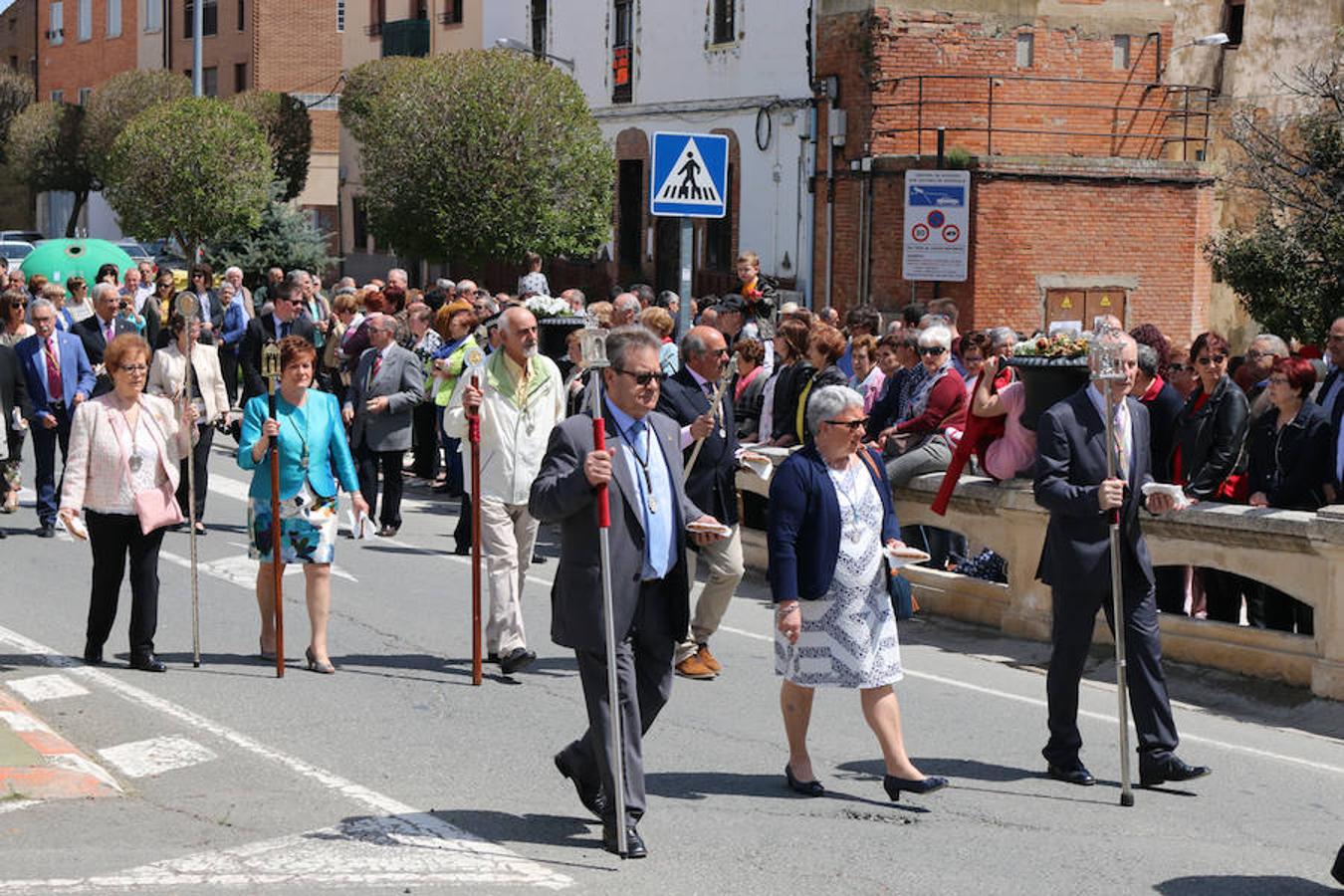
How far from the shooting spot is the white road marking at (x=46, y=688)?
9953mm

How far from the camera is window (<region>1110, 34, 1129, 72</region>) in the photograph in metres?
31.8

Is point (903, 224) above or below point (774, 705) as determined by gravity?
above

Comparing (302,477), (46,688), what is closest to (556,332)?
(302,477)

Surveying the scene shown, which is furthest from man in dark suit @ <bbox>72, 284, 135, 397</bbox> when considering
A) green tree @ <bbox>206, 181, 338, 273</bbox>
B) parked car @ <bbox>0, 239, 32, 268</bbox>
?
parked car @ <bbox>0, 239, 32, 268</bbox>

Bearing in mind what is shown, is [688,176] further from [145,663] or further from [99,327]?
[99,327]

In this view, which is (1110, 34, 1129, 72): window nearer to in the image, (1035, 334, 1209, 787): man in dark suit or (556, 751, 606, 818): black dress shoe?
(1035, 334, 1209, 787): man in dark suit

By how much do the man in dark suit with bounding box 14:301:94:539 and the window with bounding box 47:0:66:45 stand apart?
193ft

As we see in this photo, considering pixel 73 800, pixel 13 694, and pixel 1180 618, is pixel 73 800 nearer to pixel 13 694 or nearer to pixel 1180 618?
pixel 13 694

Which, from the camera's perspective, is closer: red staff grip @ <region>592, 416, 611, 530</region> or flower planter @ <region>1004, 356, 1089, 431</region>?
red staff grip @ <region>592, 416, 611, 530</region>

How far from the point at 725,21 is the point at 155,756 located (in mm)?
27844

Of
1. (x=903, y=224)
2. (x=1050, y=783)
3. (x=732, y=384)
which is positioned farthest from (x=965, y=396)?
(x=903, y=224)

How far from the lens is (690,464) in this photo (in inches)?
402

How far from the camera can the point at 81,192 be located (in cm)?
6053

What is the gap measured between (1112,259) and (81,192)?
4017 cm
